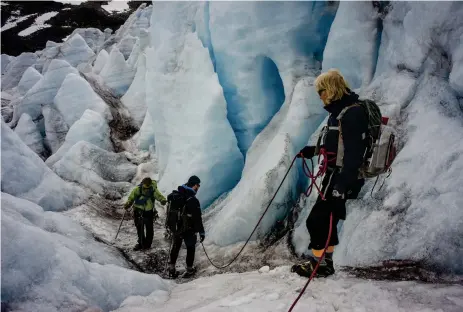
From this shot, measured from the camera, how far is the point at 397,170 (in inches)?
152

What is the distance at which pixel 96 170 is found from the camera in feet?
33.9

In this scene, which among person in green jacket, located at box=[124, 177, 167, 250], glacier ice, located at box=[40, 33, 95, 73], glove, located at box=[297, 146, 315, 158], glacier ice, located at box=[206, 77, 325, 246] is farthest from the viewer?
glacier ice, located at box=[40, 33, 95, 73]

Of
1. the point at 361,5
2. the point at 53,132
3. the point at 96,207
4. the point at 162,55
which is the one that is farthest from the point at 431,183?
the point at 53,132

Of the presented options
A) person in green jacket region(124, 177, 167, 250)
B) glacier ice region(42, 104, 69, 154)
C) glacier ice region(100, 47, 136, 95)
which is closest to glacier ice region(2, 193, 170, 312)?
person in green jacket region(124, 177, 167, 250)

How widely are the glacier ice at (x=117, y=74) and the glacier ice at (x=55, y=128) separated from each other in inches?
201

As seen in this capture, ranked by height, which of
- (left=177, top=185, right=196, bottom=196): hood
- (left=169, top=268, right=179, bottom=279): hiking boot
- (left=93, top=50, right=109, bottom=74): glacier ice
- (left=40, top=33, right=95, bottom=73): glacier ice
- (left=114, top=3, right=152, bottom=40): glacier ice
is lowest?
(left=169, top=268, right=179, bottom=279): hiking boot

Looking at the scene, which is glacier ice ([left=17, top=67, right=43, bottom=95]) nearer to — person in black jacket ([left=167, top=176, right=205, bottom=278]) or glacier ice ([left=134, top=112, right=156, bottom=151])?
glacier ice ([left=134, top=112, right=156, bottom=151])

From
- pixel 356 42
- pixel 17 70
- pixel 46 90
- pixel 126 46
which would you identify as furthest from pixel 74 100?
pixel 17 70

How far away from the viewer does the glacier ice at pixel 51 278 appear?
272 cm

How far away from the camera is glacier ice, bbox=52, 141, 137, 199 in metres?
9.73

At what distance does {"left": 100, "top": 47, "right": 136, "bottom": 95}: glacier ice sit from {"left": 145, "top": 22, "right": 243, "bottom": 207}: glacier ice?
10611 millimetres

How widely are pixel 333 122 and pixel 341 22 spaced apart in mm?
3755

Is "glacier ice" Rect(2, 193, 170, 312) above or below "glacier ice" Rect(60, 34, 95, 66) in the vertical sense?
below

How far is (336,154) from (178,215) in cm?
297
